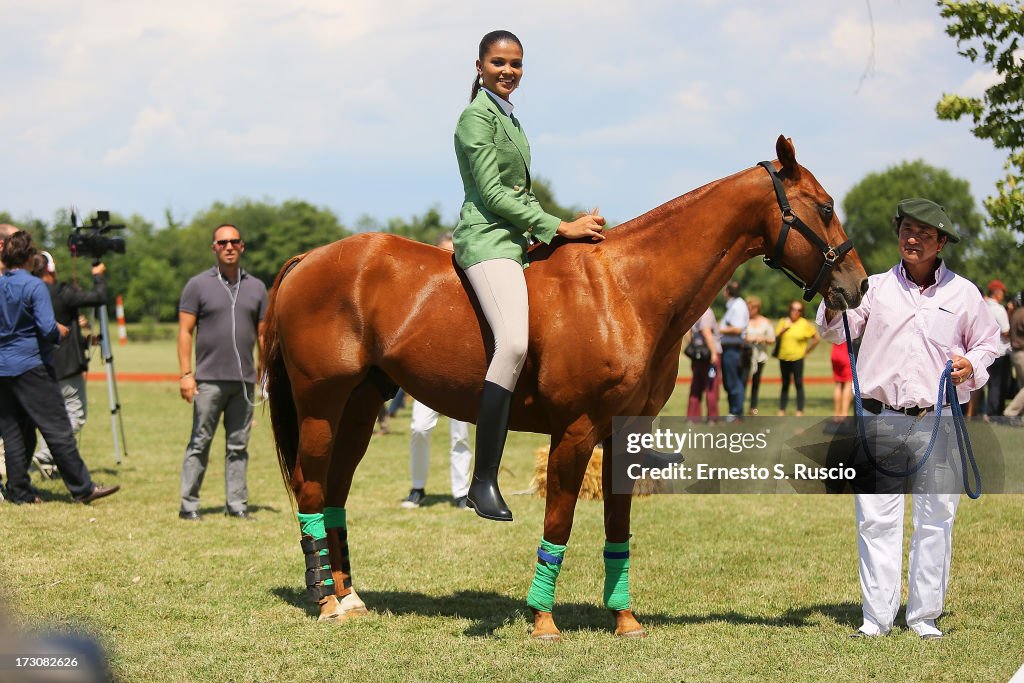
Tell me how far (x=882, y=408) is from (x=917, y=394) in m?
0.23

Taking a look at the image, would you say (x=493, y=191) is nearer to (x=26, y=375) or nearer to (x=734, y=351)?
(x=26, y=375)

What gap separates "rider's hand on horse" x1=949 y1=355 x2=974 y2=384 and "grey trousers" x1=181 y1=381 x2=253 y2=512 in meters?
6.22

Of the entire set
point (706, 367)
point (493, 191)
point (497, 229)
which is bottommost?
point (706, 367)

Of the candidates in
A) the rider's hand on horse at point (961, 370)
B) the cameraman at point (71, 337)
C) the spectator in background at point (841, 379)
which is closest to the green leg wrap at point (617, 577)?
the rider's hand on horse at point (961, 370)

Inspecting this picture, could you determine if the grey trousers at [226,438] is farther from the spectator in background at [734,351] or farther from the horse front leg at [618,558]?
the spectator in background at [734,351]

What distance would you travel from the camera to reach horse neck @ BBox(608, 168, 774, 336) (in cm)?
509

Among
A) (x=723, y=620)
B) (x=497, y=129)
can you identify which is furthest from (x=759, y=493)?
(x=497, y=129)

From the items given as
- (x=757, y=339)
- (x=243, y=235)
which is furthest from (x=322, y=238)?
(x=757, y=339)

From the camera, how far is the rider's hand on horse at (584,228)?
204 inches

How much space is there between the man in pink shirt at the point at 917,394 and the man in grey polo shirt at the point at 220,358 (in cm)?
562

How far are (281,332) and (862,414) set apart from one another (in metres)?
3.49

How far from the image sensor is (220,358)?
866cm

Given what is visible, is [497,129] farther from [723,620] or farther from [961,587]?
[961,587]

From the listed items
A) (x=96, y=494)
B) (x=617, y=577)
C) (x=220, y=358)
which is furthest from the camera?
(x=96, y=494)
